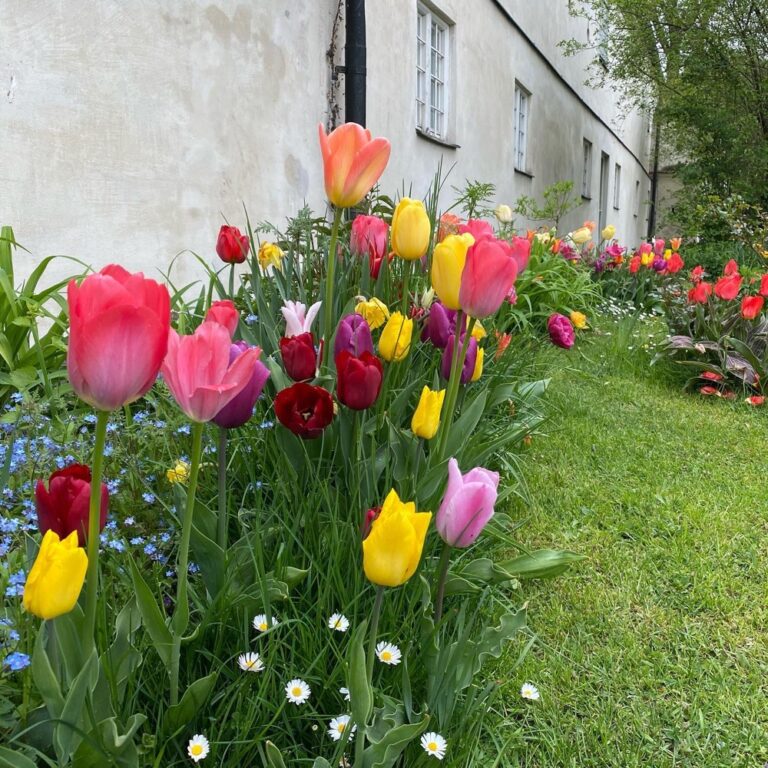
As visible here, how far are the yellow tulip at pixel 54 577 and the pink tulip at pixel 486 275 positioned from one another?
2.55 feet

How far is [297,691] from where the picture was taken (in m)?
1.08

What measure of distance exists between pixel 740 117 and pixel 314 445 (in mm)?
12374

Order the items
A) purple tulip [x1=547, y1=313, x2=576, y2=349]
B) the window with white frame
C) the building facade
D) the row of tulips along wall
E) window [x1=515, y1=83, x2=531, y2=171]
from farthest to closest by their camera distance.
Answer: window [x1=515, y1=83, x2=531, y2=171] < the window with white frame < the building facade < purple tulip [x1=547, y1=313, x2=576, y2=349] < the row of tulips along wall

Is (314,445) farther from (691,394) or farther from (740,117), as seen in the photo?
(740,117)

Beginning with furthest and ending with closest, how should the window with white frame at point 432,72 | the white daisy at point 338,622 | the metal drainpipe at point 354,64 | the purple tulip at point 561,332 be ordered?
the window with white frame at point 432,72 → the metal drainpipe at point 354,64 → the purple tulip at point 561,332 → the white daisy at point 338,622

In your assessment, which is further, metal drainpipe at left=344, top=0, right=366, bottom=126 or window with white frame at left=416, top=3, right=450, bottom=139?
window with white frame at left=416, top=3, right=450, bottom=139

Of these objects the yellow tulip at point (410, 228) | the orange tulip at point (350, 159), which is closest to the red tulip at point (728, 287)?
the yellow tulip at point (410, 228)

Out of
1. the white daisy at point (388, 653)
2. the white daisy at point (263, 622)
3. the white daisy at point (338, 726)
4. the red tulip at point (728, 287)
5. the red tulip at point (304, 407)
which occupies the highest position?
the red tulip at point (728, 287)

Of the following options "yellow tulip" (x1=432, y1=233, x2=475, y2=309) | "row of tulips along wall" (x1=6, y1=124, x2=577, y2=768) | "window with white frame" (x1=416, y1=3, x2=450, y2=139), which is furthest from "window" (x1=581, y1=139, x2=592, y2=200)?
"yellow tulip" (x1=432, y1=233, x2=475, y2=309)

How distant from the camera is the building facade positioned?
10.3 feet

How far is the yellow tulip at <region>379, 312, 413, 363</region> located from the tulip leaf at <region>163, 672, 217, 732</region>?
2.54 feet

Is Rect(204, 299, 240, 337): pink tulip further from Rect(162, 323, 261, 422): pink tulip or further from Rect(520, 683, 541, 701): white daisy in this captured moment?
Rect(520, 683, 541, 701): white daisy

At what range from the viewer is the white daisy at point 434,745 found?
1065 mm

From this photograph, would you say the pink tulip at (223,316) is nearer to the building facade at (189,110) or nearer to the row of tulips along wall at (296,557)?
the row of tulips along wall at (296,557)
